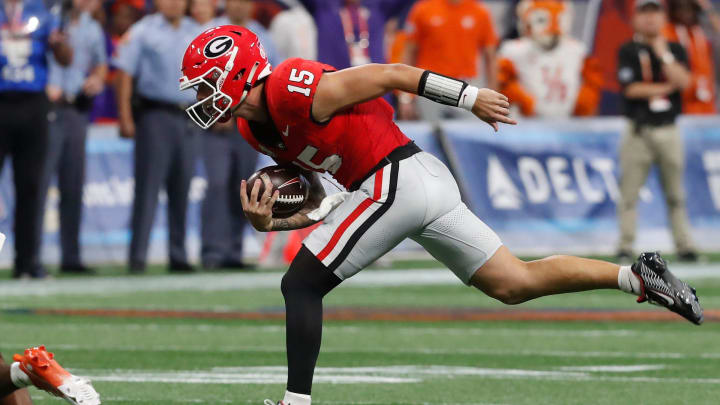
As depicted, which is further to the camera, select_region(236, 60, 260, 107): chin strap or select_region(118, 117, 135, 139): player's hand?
select_region(118, 117, 135, 139): player's hand

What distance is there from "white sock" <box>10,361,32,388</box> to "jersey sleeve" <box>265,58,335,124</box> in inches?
59.4

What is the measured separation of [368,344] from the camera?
9.02 meters

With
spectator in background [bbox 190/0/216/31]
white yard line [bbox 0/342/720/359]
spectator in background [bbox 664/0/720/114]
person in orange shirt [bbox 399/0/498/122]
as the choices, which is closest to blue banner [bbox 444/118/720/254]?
person in orange shirt [bbox 399/0/498/122]

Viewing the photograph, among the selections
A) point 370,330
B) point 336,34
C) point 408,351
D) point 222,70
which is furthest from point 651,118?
point 222,70

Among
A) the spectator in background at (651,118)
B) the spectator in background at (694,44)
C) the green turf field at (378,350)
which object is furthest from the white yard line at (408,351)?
the spectator in background at (694,44)

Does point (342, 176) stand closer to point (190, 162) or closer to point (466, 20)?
point (190, 162)

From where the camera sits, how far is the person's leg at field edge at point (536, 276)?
20.8 ft

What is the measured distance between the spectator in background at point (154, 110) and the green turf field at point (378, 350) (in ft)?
4.98

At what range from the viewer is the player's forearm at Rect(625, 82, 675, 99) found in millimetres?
14391

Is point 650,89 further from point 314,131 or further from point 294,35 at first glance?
point 314,131

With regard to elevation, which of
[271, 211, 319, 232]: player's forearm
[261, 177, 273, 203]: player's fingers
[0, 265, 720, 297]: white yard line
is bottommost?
[0, 265, 720, 297]: white yard line

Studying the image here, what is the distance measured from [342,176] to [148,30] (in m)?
7.91

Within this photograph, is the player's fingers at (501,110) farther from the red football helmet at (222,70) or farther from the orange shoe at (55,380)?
the orange shoe at (55,380)

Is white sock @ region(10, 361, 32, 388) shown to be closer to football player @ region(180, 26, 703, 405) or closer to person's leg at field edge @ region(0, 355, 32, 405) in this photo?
person's leg at field edge @ region(0, 355, 32, 405)
